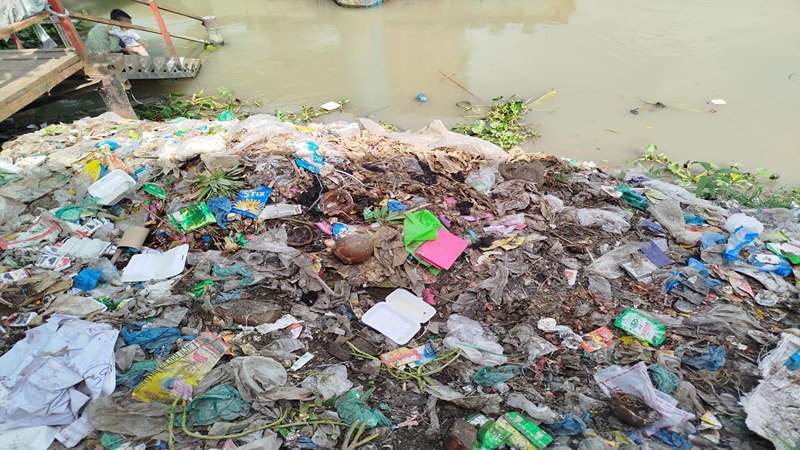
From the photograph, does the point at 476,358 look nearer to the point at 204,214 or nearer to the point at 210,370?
the point at 210,370

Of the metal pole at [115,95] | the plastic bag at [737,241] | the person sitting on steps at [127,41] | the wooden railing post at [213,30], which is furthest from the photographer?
the wooden railing post at [213,30]

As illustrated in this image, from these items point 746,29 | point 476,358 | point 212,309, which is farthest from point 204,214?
point 746,29

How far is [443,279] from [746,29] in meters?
8.77

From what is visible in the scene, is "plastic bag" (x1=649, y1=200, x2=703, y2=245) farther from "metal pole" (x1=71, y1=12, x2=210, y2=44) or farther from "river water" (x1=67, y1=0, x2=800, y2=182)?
"metal pole" (x1=71, y1=12, x2=210, y2=44)

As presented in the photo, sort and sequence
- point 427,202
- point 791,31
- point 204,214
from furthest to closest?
point 791,31 → point 427,202 → point 204,214

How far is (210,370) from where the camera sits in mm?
2475

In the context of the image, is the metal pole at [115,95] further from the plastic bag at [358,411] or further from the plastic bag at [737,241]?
the plastic bag at [737,241]

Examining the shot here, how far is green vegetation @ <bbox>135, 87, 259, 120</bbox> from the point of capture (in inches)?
246

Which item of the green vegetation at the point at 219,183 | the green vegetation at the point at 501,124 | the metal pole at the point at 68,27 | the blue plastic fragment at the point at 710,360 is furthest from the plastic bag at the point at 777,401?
the metal pole at the point at 68,27

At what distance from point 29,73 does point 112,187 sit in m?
2.03

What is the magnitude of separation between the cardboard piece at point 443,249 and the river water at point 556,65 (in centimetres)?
287

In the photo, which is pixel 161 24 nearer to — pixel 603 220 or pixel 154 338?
pixel 154 338

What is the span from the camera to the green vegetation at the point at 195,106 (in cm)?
624

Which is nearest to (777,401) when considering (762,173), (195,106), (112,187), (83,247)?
(762,173)
